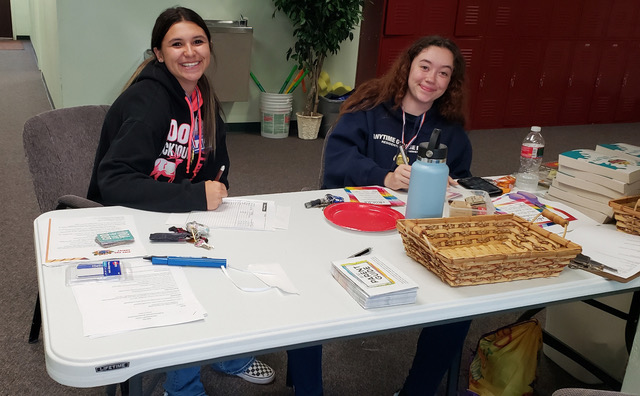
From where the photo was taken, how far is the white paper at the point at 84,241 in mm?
1220

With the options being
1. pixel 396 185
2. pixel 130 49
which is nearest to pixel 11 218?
pixel 130 49

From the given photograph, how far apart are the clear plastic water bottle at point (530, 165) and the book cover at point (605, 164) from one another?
0.11 meters

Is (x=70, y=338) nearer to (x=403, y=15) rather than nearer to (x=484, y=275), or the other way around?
(x=484, y=275)

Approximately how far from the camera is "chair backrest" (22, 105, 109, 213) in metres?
1.77

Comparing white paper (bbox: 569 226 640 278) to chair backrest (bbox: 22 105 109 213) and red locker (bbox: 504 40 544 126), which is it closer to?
chair backrest (bbox: 22 105 109 213)

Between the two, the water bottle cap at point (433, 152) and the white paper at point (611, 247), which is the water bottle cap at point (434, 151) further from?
the white paper at point (611, 247)

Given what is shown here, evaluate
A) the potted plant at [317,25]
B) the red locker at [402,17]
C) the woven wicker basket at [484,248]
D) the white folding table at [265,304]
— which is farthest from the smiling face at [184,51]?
the red locker at [402,17]

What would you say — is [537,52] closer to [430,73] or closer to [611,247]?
[430,73]

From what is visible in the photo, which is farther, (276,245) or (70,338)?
(276,245)

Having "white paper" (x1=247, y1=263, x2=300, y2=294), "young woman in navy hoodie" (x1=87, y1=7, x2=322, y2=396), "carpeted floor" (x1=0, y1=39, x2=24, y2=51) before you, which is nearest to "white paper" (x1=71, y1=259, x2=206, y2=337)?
"white paper" (x1=247, y1=263, x2=300, y2=294)

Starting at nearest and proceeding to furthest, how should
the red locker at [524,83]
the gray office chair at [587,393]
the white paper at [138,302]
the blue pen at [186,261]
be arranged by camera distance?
1. the gray office chair at [587,393]
2. the white paper at [138,302]
3. the blue pen at [186,261]
4. the red locker at [524,83]

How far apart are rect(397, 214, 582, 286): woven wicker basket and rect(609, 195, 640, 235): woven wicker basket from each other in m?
0.34

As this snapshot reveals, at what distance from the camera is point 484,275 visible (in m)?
1.21

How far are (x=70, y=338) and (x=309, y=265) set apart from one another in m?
0.49
